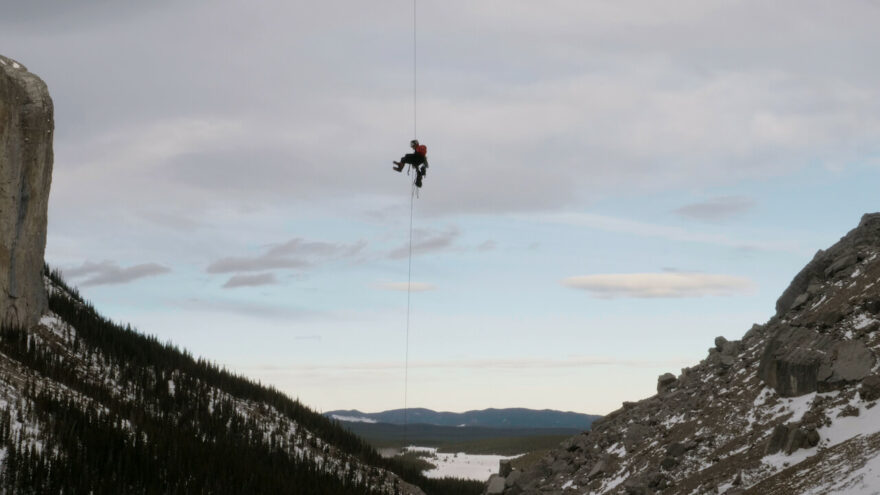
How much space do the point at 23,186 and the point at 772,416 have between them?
27356mm

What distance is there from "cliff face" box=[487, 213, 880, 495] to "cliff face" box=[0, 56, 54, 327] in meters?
20.1

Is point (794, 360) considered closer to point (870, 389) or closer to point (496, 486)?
point (870, 389)

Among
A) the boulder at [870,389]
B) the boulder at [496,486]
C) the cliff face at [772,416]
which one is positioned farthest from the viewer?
the boulder at [496,486]

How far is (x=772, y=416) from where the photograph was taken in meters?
24.1

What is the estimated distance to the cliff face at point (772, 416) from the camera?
19750mm

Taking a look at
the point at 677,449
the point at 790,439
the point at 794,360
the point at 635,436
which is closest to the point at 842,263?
the point at 794,360

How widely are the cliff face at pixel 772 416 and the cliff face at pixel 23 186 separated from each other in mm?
20090

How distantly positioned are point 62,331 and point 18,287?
183 inches

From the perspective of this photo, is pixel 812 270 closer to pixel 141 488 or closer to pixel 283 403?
pixel 141 488

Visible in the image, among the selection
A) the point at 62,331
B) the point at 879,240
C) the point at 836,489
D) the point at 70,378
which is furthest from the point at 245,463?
the point at 879,240

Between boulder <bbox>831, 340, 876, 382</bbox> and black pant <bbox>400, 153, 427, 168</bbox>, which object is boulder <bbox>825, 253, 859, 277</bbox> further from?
black pant <bbox>400, 153, 427, 168</bbox>

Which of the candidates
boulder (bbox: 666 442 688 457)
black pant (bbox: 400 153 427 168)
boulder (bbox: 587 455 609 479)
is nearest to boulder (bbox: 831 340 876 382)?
boulder (bbox: 666 442 688 457)

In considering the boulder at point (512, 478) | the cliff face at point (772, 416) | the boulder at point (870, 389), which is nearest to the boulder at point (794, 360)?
the cliff face at point (772, 416)

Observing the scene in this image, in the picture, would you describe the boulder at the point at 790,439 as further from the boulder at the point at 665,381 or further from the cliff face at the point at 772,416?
the boulder at the point at 665,381
